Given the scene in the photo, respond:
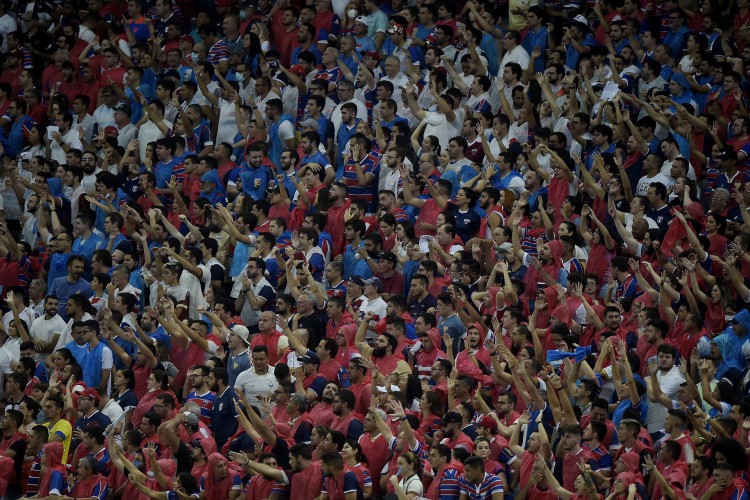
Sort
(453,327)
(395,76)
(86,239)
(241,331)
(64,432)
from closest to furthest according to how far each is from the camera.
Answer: (64,432), (453,327), (241,331), (86,239), (395,76)

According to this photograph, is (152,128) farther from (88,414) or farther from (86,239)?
(88,414)

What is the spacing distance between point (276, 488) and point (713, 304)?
4541 millimetres

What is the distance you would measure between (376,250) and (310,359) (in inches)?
83.9

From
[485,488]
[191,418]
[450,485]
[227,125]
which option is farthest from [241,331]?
[227,125]

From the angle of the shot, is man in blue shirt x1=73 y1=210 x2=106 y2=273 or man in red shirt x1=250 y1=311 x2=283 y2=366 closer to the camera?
man in red shirt x1=250 y1=311 x2=283 y2=366

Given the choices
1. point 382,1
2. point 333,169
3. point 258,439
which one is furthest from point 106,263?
point 382,1

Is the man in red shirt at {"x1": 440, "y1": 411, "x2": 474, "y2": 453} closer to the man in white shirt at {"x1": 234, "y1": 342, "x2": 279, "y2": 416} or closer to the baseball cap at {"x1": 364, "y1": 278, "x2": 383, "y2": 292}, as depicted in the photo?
the man in white shirt at {"x1": 234, "y1": 342, "x2": 279, "y2": 416}

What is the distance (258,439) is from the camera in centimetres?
1349

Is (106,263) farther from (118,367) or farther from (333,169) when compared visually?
(333,169)

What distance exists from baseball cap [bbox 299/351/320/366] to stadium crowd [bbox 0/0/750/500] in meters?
0.12

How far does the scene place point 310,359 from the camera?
47.3 feet

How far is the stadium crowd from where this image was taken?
13.2m

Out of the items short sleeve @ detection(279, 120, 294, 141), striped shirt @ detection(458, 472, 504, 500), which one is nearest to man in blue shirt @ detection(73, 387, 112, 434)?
striped shirt @ detection(458, 472, 504, 500)

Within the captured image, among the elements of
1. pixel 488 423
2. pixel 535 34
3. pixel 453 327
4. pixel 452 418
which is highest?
pixel 452 418
